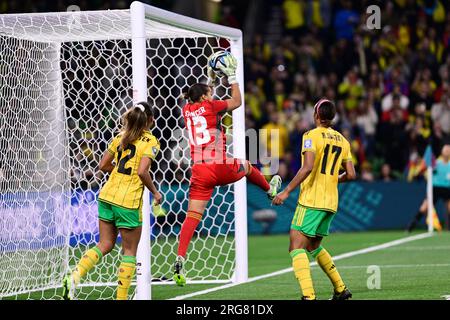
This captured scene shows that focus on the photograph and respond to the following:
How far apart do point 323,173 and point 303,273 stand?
3.09 feet

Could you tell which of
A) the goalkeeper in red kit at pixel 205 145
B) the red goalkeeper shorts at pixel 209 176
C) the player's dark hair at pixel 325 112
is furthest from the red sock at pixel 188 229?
the player's dark hair at pixel 325 112

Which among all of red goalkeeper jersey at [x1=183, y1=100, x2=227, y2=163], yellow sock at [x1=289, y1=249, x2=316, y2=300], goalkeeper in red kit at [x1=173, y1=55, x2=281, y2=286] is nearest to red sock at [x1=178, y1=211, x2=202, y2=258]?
goalkeeper in red kit at [x1=173, y1=55, x2=281, y2=286]

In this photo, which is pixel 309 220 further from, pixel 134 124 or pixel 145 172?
pixel 134 124

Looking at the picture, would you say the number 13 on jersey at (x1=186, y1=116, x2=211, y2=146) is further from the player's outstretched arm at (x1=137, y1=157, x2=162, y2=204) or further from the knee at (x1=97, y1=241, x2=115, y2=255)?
the knee at (x1=97, y1=241, x2=115, y2=255)

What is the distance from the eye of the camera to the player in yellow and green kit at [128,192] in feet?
30.0

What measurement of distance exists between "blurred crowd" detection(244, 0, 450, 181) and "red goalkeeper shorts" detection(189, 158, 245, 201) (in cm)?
1052

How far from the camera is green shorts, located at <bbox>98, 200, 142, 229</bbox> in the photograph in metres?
9.13

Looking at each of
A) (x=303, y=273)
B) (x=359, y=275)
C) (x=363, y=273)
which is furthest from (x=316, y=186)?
(x=363, y=273)

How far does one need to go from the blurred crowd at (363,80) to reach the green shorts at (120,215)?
39.1 ft

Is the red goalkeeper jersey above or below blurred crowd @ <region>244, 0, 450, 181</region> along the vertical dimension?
below

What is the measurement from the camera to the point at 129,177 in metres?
9.22

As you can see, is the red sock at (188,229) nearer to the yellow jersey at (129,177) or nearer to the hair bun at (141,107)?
the yellow jersey at (129,177)
